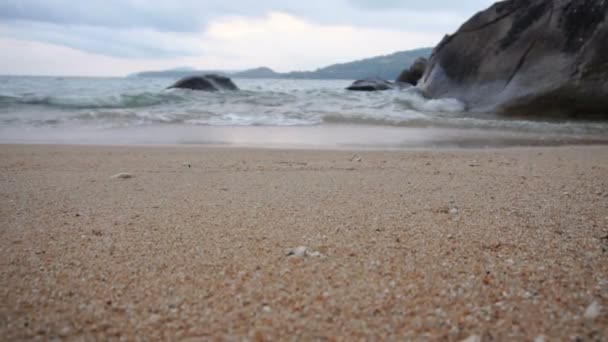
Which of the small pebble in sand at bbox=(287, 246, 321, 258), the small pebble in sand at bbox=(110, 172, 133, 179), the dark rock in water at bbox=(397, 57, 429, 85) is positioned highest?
the dark rock in water at bbox=(397, 57, 429, 85)

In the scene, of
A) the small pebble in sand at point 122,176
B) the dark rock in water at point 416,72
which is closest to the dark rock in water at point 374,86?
the dark rock in water at point 416,72

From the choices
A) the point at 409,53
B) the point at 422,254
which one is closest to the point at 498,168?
the point at 422,254

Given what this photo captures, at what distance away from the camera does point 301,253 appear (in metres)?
1.41

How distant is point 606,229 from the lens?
165 cm

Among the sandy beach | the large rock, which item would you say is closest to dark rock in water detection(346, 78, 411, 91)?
the large rock

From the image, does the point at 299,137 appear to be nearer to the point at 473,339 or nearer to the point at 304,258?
the point at 304,258

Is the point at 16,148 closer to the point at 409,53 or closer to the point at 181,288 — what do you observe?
the point at 181,288

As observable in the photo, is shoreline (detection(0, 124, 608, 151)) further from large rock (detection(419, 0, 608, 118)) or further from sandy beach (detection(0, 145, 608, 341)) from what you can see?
sandy beach (detection(0, 145, 608, 341))

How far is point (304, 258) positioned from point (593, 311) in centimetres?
84

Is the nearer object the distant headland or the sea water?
the sea water

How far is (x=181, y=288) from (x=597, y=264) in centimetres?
135

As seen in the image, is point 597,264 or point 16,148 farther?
point 16,148

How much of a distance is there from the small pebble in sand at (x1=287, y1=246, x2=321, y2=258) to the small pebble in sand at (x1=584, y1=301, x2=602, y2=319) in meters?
0.79

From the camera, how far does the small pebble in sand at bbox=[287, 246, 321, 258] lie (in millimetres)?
1400
